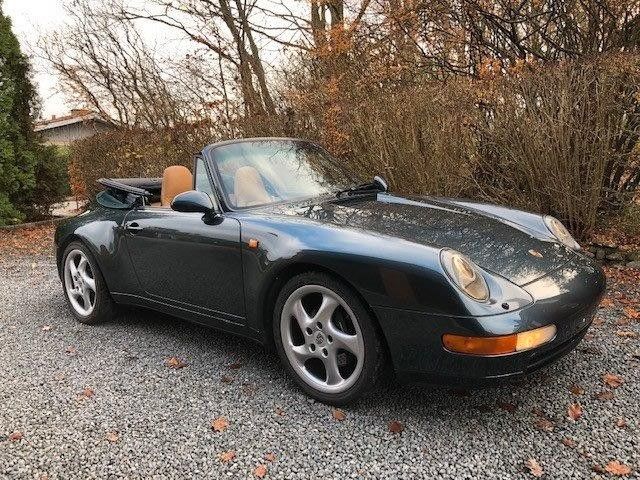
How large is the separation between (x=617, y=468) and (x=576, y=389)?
0.65m

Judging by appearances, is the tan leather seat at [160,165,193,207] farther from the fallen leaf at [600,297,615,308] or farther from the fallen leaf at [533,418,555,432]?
the fallen leaf at [600,297,615,308]

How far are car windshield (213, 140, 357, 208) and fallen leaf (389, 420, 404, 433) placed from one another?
1458 millimetres

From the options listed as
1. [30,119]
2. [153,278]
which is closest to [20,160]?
[30,119]

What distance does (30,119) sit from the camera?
426 inches

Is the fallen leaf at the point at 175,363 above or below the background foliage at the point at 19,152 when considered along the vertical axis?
below

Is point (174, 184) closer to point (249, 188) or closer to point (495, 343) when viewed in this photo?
point (249, 188)

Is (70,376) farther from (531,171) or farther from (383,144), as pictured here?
(531,171)

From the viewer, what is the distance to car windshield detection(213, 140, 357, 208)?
323cm

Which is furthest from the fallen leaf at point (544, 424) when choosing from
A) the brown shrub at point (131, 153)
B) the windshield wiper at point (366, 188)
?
the brown shrub at point (131, 153)

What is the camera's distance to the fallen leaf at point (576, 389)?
8.69 feet

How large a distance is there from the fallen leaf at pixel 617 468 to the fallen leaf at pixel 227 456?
4.95 feet

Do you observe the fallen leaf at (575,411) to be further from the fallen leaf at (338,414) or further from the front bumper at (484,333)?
the fallen leaf at (338,414)

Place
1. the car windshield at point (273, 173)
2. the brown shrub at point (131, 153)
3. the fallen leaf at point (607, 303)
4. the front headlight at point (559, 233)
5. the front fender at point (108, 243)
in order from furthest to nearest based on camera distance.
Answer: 1. the brown shrub at point (131, 153)
2. the fallen leaf at point (607, 303)
3. the front fender at point (108, 243)
4. the car windshield at point (273, 173)
5. the front headlight at point (559, 233)

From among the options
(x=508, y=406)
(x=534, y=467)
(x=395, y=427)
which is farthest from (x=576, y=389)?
(x=395, y=427)
